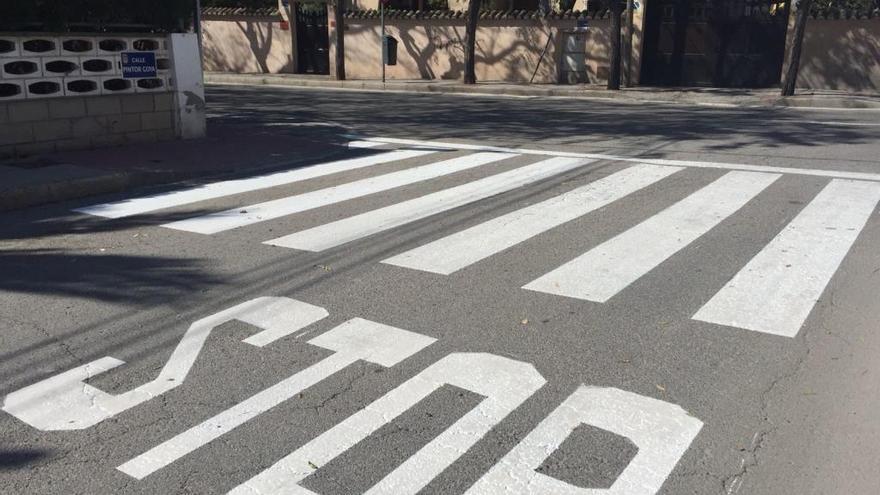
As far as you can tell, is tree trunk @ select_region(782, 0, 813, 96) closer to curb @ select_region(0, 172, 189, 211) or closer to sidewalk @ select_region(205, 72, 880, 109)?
sidewalk @ select_region(205, 72, 880, 109)

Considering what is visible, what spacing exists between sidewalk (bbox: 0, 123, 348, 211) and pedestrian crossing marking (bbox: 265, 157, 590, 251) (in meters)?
3.01

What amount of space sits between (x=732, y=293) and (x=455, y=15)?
25281 mm

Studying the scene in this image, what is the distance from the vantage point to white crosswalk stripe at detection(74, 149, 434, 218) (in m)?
8.34

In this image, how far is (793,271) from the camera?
6.17 meters

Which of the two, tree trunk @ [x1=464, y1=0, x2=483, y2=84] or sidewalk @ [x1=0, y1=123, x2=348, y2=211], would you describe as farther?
tree trunk @ [x1=464, y1=0, x2=483, y2=84]

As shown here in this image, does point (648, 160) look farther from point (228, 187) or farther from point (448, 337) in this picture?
point (448, 337)

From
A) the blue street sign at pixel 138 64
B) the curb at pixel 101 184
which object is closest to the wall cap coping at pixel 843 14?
the curb at pixel 101 184

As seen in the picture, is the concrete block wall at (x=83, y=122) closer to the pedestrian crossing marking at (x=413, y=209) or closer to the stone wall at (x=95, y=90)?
the stone wall at (x=95, y=90)

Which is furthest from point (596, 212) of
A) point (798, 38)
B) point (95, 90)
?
point (798, 38)

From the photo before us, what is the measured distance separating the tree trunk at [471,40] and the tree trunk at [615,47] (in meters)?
4.86

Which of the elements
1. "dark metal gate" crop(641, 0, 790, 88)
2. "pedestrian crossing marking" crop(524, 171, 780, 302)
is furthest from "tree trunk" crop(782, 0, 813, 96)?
"pedestrian crossing marking" crop(524, 171, 780, 302)

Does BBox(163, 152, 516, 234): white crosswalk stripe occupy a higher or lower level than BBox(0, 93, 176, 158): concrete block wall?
lower

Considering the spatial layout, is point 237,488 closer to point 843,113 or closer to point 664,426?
point 664,426

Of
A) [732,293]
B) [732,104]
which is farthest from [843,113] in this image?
[732,293]
